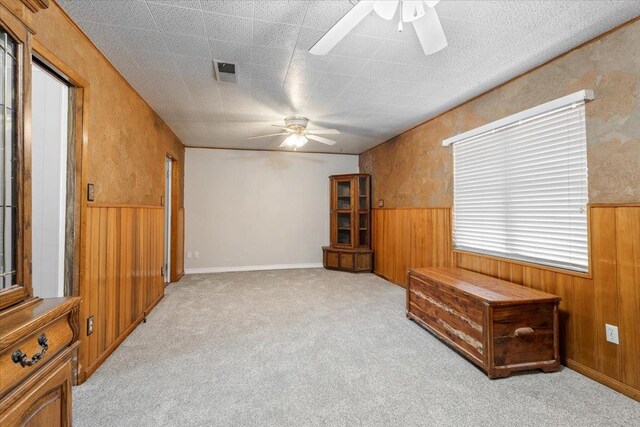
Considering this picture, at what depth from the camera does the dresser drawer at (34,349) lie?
78 centimetres

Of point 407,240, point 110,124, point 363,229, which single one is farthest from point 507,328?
point 363,229

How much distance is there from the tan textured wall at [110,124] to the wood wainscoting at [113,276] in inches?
7.8

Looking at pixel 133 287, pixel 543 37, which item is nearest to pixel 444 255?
pixel 543 37

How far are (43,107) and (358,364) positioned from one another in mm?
2932

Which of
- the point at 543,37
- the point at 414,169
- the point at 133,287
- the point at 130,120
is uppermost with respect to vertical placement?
the point at 543,37

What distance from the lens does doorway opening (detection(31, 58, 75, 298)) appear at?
1.96 m

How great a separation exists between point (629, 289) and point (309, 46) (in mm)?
2696

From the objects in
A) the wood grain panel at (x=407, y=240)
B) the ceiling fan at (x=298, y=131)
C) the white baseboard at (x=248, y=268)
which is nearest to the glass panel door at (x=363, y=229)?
the wood grain panel at (x=407, y=240)

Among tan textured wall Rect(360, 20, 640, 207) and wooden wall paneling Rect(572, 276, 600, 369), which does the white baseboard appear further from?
wooden wall paneling Rect(572, 276, 600, 369)

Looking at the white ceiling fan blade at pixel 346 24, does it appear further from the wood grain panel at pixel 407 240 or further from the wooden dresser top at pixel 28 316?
the wood grain panel at pixel 407 240

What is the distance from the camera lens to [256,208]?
5781 millimetres

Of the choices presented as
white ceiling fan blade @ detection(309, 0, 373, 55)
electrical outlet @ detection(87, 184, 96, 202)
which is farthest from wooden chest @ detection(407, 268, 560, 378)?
electrical outlet @ detection(87, 184, 96, 202)

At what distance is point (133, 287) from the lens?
9.39 feet

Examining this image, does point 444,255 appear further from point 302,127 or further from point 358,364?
point 302,127
